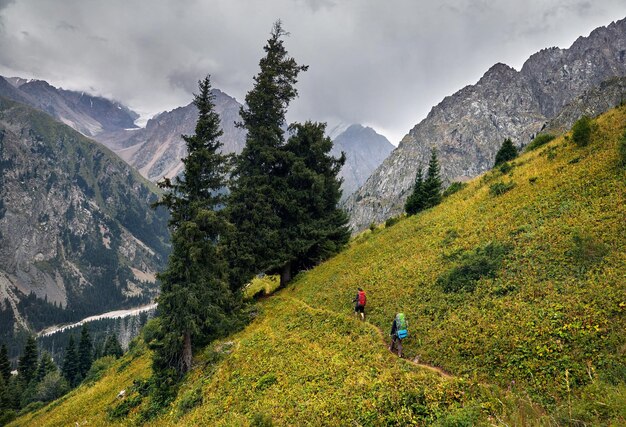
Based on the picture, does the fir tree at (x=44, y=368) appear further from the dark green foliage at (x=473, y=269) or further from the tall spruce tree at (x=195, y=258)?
the dark green foliage at (x=473, y=269)

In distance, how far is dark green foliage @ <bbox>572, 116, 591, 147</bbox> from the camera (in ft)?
73.3

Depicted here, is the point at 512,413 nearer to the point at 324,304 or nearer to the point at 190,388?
the point at 324,304

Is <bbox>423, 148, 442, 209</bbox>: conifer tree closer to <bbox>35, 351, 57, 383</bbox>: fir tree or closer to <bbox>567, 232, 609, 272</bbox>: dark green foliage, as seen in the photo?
<bbox>567, 232, 609, 272</bbox>: dark green foliage

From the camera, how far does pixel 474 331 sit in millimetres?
12820

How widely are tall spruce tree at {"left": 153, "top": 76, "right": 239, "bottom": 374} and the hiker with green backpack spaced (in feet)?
36.3

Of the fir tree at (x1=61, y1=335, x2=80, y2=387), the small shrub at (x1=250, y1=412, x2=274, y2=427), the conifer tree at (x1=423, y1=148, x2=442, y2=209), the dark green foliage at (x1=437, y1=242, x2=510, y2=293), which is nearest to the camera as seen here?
the small shrub at (x1=250, y1=412, x2=274, y2=427)

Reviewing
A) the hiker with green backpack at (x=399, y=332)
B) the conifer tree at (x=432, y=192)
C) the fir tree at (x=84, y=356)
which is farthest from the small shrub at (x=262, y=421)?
the fir tree at (x=84, y=356)

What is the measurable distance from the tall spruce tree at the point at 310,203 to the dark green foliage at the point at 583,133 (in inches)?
729

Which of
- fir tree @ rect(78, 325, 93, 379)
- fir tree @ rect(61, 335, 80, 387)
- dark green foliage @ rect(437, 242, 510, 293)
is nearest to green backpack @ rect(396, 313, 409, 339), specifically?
dark green foliage @ rect(437, 242, 510, 293)

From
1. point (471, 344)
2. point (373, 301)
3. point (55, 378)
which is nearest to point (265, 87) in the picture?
point (373, 301)

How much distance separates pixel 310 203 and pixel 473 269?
54.9 feet

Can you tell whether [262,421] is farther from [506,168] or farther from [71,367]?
[71,367]

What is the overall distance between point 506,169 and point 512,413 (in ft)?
81.5

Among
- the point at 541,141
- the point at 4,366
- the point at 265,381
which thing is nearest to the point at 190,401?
the point at 265,381
